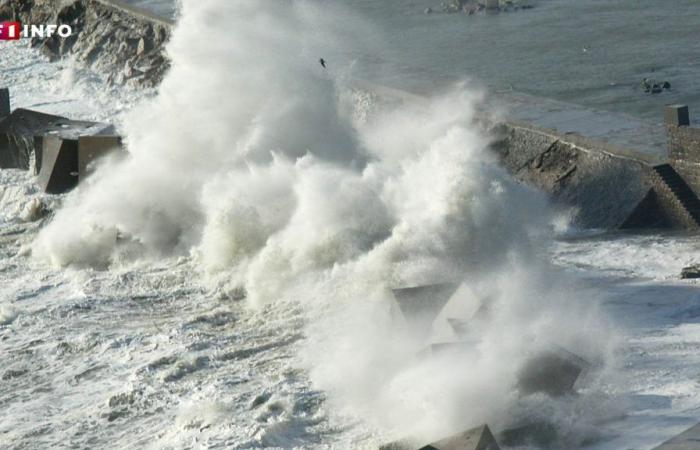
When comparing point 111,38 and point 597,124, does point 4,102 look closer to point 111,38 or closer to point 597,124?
point 111,38

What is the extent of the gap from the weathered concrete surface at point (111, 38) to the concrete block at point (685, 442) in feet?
56.5

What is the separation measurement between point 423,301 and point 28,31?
2377 centimetres

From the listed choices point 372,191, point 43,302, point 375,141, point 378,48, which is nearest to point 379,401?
point 372,191

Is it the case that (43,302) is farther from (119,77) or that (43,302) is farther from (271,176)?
(119,77)

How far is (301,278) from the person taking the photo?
14.9 meters

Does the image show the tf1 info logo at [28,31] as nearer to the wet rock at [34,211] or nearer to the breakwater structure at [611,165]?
the wet rock at [34,211]

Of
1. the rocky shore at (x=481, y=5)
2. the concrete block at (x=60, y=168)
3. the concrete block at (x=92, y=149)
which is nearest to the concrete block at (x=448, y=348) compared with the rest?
the concrete block at (x=92, y=149)

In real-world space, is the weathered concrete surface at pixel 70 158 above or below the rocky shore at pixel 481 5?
above

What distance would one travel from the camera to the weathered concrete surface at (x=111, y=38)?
27.1m

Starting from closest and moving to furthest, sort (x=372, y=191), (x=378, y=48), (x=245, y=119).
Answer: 1. (x=372, y=191)
2. (x=245, y=119)
3. (x=378, y=48)

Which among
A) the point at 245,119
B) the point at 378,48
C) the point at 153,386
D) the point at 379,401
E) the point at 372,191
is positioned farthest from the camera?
the point at 378,48

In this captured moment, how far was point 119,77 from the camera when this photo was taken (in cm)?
2716

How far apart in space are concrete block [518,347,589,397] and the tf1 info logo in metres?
22.7

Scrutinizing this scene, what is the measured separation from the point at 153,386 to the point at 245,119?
680 centimetres
